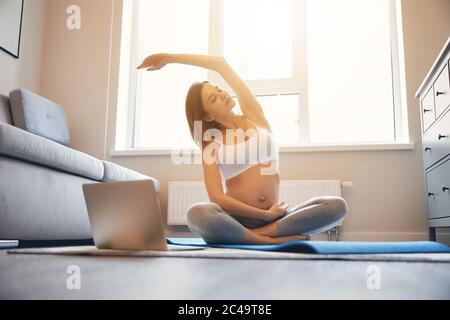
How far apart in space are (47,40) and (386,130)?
2.50 m

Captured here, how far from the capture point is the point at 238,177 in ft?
5.70

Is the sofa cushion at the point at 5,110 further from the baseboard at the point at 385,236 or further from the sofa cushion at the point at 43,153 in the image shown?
the baseboard at the point at 385,236

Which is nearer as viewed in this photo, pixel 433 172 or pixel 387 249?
pixel 387 249

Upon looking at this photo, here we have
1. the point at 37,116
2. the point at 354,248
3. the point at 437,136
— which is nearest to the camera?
the point at 354,248

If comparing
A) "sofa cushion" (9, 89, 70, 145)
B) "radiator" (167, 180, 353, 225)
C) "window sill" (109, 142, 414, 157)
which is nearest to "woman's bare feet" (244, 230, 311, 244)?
"radiator" (167, 180, 353, 225)

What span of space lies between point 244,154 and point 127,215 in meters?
0.62

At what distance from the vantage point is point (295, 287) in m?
0.64

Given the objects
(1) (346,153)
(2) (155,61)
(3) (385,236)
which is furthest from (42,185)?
(3) (385,236)

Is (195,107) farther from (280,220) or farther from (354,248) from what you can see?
(354,248)

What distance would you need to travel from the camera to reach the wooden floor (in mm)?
574

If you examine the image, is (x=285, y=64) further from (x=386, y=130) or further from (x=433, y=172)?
(x=433, y=172)

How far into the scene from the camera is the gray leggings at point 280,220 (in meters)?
1.52
